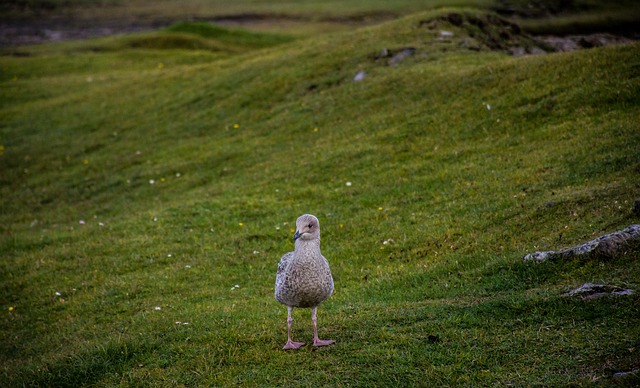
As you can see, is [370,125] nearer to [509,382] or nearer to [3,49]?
[509,382]

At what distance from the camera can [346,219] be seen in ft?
64.7

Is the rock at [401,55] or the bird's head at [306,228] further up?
the rock at [401,55]

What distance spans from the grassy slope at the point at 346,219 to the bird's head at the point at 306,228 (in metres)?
2.22

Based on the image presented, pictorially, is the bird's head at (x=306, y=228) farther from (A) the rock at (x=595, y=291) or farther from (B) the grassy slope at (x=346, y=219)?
(A) the rock at (x=595, y=291)

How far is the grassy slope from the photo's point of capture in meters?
10.9

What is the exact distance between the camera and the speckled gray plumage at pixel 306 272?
10539 millimetres

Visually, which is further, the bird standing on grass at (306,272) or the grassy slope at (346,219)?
the grassy slope at (346,219)

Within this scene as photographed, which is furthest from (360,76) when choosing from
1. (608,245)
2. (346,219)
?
(608,245)

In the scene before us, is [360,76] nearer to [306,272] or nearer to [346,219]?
[346,219]

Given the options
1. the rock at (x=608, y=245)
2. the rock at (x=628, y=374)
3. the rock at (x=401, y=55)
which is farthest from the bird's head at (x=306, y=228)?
the rock at (x=401, y=55)

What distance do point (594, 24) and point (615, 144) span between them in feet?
125

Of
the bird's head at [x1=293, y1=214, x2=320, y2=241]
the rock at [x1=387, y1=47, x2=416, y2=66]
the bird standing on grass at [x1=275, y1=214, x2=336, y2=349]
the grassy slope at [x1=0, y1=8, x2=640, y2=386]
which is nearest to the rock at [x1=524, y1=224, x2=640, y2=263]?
the grassy slope at [x1=0, y1=8, x2=640, y2=386]

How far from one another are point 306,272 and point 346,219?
9.26 meters

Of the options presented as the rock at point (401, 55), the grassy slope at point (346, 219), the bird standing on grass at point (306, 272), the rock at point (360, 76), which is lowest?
the grassy slope at point (346, 219)
